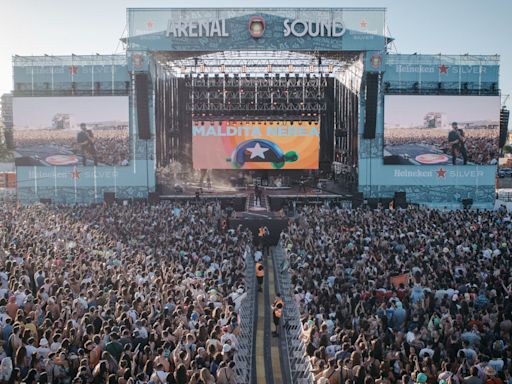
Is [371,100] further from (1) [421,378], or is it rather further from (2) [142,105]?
(1) [421,378]

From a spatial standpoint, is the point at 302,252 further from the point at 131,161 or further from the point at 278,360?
the point at 131,161

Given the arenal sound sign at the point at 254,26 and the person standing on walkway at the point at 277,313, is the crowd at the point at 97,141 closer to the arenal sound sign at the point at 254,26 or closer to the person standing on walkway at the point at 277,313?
the arenal sound sign at the point at 254,26

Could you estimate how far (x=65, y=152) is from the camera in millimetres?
31750

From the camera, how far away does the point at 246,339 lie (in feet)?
37.7

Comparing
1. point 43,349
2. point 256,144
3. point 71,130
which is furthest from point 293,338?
point 71,130

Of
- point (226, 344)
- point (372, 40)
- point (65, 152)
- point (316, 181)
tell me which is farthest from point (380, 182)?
point (226, 344)

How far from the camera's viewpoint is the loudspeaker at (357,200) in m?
30.5

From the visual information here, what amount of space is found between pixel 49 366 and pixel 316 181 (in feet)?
95.7

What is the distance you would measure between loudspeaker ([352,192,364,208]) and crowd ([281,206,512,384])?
1019 centimetres

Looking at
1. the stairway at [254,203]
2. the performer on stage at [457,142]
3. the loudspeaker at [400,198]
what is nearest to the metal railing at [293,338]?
the stairway at [254,203]

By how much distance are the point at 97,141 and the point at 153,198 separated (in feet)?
15.4

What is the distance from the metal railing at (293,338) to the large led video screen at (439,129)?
54.5ft

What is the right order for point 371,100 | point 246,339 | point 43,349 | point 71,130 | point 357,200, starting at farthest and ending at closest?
point 71,130, point 357,200, point 371,100, point 246,339, point 43,349

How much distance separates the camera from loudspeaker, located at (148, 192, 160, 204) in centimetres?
3080
